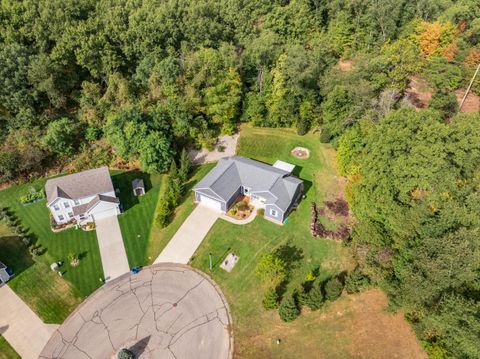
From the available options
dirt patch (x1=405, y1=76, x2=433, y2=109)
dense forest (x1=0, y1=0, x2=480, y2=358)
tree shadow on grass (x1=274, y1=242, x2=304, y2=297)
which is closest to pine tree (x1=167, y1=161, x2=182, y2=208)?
dense forest (x1=0, y1=0, x2=480, y2=358)

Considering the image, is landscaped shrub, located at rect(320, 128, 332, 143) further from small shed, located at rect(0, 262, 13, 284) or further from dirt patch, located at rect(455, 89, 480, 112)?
small shed, located at rect(0, 262, 13, 284)

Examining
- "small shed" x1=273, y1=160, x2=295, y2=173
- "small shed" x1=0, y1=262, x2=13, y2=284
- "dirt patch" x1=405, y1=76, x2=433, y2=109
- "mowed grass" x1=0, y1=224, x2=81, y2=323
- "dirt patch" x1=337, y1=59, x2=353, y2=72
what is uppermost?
"dirt patch" x1=337, y1=59, x2=353, y2=72

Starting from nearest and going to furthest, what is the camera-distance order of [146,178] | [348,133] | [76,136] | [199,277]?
[199,277], [348,133], [146,178], [76,136]

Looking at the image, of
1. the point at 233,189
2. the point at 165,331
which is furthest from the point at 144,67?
the point at 165,331

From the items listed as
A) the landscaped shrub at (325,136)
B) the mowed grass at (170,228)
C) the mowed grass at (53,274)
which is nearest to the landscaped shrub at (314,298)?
the mowed grass at (170,228)

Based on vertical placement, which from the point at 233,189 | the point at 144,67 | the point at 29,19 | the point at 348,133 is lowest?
the point at 233,189

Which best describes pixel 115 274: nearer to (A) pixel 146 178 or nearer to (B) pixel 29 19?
(A) pixel 146 178

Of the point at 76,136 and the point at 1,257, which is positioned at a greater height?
the point at 76,136
